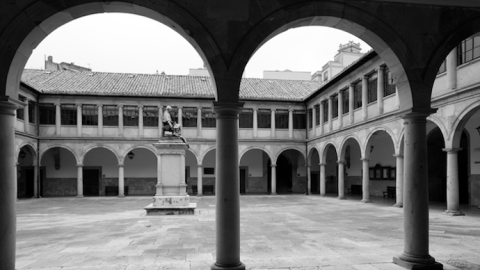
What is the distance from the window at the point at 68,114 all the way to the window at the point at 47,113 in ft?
2.11

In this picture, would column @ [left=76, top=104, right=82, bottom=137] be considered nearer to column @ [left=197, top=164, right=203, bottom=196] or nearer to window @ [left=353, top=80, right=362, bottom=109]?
column @ [left=197, top=164, right=203, bottom=196]

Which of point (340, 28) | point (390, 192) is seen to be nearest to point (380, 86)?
point (390, 192)

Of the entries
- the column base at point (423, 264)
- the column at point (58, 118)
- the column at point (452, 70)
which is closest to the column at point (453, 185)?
the column at point (452, 70)

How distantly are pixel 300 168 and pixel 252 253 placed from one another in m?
23.9

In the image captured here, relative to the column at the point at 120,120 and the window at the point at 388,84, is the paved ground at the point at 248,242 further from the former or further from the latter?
the column at the point at 120,120

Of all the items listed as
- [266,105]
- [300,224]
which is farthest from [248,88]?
[300,224]

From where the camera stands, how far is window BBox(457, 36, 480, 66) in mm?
13329

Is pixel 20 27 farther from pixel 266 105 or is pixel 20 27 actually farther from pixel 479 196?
pixel 266 105

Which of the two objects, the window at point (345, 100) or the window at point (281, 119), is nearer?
the window at point (345, 100)

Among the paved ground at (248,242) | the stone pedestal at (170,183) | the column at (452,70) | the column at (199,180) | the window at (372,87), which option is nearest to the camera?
the paved ground at (248,242)

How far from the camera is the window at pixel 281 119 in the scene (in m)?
28.3

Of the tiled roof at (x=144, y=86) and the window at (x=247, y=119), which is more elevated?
the tiled roof at (x=144, y=86)

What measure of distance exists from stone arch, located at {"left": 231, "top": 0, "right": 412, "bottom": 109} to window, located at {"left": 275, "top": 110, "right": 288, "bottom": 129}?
73.3 ft

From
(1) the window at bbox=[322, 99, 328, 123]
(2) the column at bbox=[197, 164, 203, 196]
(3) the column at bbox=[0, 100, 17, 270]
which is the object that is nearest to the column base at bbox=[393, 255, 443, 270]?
(3) the column at bbox=[0, 100, 17, 270]
